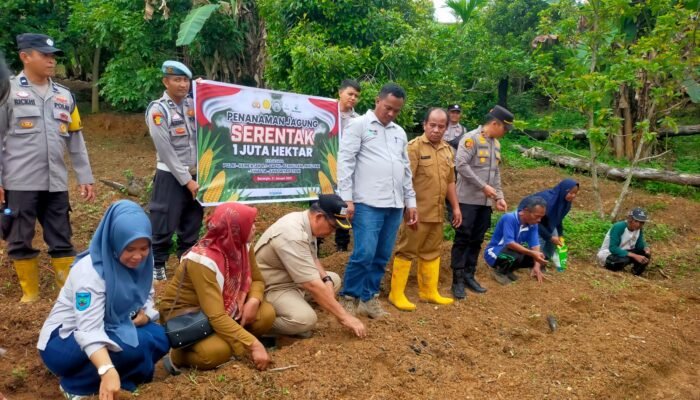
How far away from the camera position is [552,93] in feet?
25.1

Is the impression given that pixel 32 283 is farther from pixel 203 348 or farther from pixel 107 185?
pixel 107 185

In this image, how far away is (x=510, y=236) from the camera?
206 inches

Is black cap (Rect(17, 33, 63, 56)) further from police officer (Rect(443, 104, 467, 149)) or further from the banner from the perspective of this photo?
police officer (Rect(443, 104, 467, 149))

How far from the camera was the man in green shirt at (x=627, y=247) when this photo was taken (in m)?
6.07

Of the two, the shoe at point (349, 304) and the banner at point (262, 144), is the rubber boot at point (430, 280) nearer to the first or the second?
the shoe at point (349, 304)

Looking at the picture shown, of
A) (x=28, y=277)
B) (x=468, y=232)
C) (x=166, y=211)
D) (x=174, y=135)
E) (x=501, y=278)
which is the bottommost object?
(x=501, y=278)

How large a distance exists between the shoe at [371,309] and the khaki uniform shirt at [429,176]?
77 cm

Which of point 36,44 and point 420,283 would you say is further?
point 420,283

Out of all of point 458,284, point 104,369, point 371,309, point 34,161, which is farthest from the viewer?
point 458,284

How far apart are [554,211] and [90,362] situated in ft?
15.3

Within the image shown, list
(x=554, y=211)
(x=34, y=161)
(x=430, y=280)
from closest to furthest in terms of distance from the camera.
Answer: (x=34, y=161)
(x=430, y=280)
(x=554, y=211)

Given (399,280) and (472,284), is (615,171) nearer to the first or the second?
(472,284)

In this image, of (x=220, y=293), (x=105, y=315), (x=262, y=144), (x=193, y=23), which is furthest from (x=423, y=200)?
(x=193, y=23)

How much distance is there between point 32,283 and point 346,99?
3.13 m
